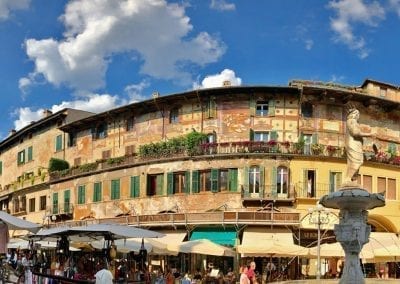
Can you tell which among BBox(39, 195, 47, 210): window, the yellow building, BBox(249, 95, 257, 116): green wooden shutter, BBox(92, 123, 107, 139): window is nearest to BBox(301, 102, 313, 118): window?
the yellow building

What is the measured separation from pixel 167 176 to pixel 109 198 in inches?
206

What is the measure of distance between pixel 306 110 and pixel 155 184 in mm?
9701

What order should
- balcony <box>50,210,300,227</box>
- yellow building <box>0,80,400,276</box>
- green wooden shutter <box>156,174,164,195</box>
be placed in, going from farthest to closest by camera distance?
green wooden shutter <box>156,174,164,195</box> < yellow building <box>0,80,400,276</box> < balcony <box>50,210,300,227</box>

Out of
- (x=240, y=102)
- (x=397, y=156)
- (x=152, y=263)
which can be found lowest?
(x=152, y=263)

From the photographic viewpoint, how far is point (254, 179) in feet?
115

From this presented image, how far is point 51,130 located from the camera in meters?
51.0

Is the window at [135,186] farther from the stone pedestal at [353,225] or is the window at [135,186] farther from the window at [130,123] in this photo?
the stone pedestal at [353,225]

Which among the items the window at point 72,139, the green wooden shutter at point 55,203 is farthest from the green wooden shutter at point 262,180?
the window at point 72,139

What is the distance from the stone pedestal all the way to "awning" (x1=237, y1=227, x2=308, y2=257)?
510 inches

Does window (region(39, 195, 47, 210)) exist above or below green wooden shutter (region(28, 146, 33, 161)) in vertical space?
below

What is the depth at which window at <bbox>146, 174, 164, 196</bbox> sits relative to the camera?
3759cm

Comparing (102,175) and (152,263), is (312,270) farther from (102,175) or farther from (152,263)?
(102,175)

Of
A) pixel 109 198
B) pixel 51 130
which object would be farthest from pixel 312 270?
pixel 51 130

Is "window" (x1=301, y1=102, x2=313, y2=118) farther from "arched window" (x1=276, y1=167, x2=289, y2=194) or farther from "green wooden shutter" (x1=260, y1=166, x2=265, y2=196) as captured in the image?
"green wooden shutter" (x1=260, y1=166, x2=265, y2=196)
